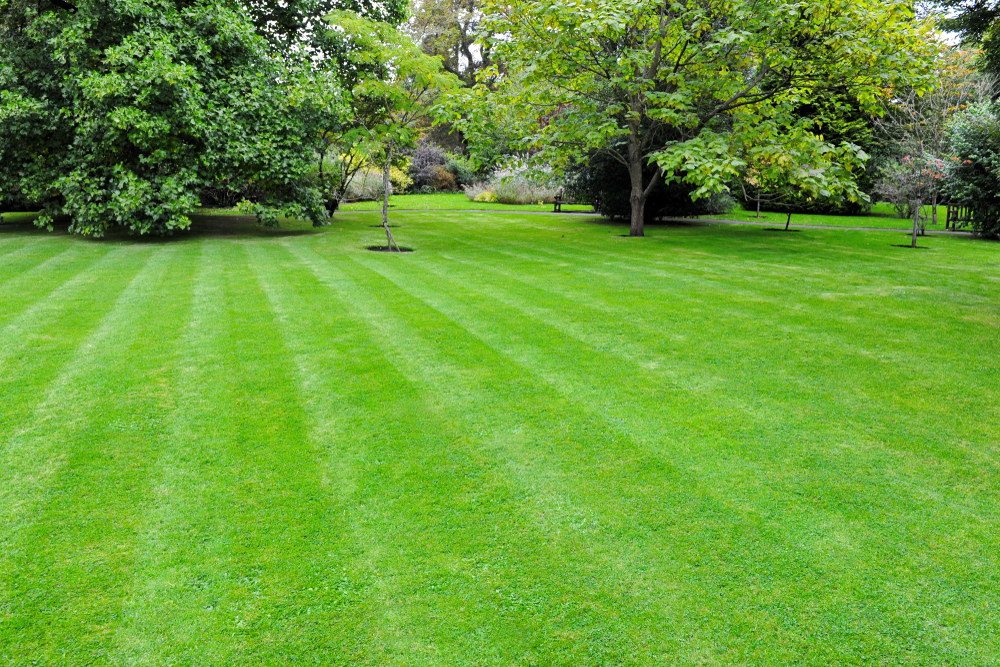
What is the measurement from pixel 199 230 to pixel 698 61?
13002 mm

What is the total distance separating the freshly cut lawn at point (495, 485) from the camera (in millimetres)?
2338

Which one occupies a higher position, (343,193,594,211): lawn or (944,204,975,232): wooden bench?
(343,193,594,211): lawn

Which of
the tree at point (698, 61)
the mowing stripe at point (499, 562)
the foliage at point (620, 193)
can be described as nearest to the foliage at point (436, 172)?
the foliage at point (620, 193)

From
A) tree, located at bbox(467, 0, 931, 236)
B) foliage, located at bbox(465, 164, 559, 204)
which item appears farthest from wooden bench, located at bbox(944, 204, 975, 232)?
foliage, located at bbox(465, 164, 559, 204)

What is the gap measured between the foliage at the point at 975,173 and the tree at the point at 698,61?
A: 2.22 metres

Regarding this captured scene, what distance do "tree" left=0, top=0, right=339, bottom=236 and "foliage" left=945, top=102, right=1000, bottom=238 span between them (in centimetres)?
1591

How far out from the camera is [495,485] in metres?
3.36

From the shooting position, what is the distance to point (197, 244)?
13.6 meters

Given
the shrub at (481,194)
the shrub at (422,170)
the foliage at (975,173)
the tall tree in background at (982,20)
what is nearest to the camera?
the tall tree in background at (982,20)

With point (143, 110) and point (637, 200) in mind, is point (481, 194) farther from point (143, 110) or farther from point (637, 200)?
point (143, 110)

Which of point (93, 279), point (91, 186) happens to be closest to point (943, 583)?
point (93, 279)

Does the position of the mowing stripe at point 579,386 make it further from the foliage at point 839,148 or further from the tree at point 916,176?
the tree at point 916,176

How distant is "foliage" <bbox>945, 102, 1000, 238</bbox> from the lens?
52.5 ft

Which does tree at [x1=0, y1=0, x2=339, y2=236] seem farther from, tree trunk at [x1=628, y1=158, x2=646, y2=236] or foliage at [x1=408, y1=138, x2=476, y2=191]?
foliage at [x1=408, y1=138, x2=476, y2=191]
